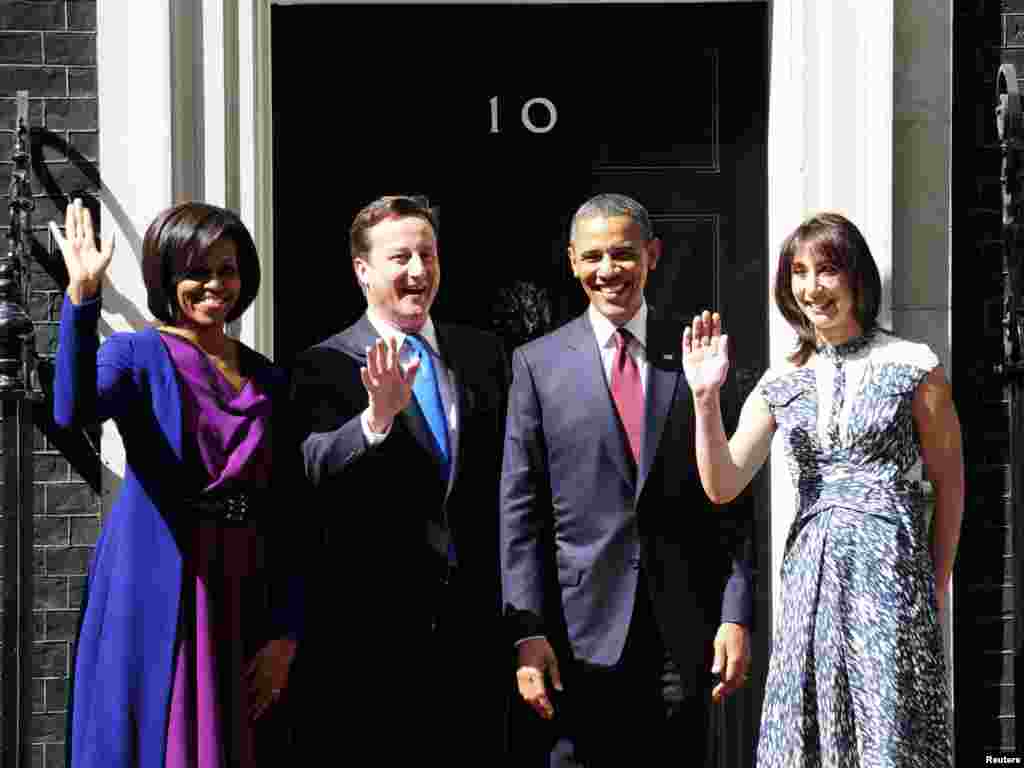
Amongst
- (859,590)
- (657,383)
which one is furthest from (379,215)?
(859,590)

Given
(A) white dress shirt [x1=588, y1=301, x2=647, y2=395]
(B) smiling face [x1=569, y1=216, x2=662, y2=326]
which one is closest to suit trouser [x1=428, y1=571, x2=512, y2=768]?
(A) white dress shirt [x1=588, y1=301, x2=647, y2=395]

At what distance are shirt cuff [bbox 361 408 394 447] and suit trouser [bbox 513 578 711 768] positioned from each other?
0.86 metres

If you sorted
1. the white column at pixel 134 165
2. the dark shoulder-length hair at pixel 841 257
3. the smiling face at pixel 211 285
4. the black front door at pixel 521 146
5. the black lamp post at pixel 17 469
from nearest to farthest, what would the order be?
the smiling face at pixel 211 285
the dark shoulder-length hair at pixel 841 257
the black lamp post at pixel 17 469
the white column at pixel 134 165
the black front door at pixel 521 146

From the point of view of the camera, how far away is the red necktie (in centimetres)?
539

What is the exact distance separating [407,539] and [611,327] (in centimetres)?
87

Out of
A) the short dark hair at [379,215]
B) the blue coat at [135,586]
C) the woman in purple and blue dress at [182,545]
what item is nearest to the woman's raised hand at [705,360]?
A: the short dark hair at [379,215]

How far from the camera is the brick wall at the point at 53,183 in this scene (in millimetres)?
6227

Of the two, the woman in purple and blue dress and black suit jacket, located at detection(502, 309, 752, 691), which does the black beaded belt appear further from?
black suit jacket, located at detection(502, 309, 752, 691)

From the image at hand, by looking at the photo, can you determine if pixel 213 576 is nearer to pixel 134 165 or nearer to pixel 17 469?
pixel 17 469

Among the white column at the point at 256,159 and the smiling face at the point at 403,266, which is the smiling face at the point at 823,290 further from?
the white column at the point at 256,159

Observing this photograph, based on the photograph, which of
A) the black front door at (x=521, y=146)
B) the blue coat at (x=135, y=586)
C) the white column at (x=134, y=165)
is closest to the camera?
the blue coat at (x=135, y=586)

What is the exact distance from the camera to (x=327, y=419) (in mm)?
5402

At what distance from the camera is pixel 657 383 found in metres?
5.42

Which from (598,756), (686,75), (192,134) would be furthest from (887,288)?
(192,134)
